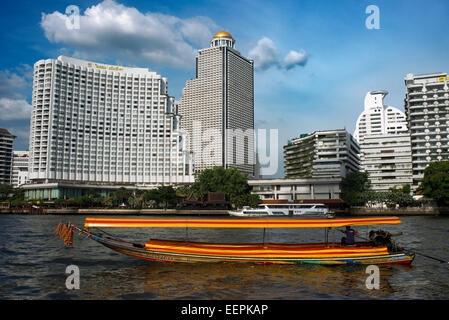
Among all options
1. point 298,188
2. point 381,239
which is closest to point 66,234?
point 381,239

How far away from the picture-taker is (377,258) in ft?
64.7

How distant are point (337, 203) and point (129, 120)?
316 feet

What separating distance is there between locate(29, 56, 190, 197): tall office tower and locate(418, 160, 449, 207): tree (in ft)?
323

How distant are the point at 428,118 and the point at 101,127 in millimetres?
123421

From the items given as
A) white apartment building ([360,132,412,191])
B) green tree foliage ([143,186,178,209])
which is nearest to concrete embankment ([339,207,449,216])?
white apartment building ([360,132,412,191])

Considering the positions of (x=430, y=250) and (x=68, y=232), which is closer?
(x=68, y=232)

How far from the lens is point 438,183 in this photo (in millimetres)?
76250

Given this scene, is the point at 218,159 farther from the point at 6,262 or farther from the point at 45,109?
the point at 6,262

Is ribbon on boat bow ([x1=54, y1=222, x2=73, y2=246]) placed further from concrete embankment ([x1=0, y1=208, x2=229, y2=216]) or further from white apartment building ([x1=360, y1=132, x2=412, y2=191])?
white apartment building ([x1=360, y1=132, x2=412, y2=191])

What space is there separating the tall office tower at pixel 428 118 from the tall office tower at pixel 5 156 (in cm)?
18040

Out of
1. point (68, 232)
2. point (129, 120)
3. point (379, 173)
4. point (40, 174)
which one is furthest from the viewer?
point (129, 120)

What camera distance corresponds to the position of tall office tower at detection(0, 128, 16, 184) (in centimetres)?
17612

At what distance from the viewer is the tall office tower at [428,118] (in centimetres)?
10712

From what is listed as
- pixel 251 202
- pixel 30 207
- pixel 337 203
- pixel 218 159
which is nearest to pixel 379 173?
pixel 337 203
